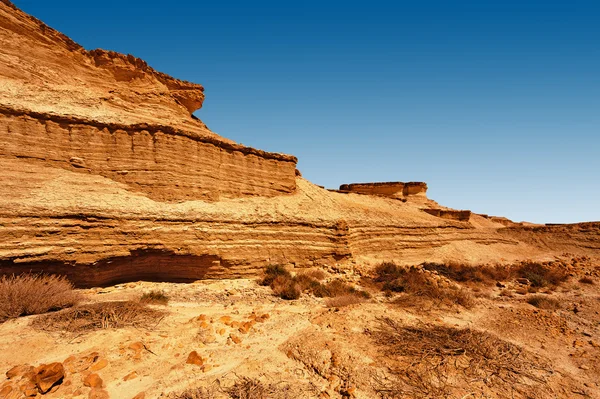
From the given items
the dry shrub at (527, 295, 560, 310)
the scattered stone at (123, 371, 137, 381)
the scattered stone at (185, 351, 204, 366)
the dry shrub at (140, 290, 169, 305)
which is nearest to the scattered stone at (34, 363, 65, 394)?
the scattered stone at (123, 371, 137, 381)

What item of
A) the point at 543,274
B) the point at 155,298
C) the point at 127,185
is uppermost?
the point at 127,185

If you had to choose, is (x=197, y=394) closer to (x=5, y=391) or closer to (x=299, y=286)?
(x=5, y=391)

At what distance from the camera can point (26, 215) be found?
7.00 meters

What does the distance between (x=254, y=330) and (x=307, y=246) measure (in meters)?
6.77

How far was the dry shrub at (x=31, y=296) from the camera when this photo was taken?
5582 millimetres

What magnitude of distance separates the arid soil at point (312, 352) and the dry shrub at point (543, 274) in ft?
15.9

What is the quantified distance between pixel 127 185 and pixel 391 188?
26952 millimetres

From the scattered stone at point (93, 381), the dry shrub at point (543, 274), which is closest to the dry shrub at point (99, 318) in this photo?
the scattered stone at point (93, 381)

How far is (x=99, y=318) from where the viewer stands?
559cm

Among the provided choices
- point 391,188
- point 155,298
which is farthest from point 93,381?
point 391,188

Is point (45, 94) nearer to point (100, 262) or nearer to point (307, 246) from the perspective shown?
point (100, 262)

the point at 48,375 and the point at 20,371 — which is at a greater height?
the point at 48,375

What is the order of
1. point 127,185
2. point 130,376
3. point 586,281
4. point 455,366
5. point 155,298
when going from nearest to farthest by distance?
point 130,376
point 455,366
point 155,298
point 127,185
point 586,281

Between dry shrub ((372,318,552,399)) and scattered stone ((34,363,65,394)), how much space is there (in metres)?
4.53
